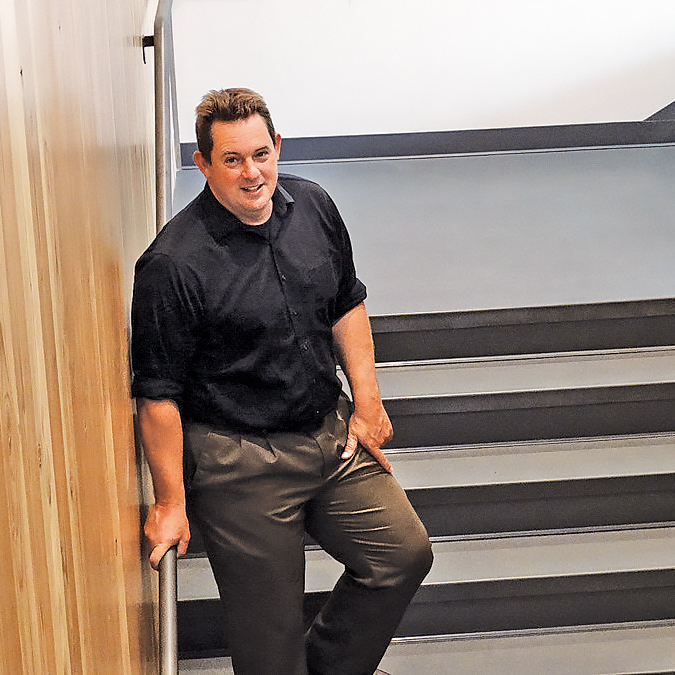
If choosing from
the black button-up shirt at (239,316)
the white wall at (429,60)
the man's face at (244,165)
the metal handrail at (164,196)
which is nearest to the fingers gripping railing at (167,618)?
the metal handrail at (164,196)

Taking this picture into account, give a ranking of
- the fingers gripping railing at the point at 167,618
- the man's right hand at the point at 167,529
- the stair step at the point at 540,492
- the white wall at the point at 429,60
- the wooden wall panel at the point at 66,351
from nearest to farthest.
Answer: the wooden wall panel at the point at 66,351
the fingers gripping railing at the point at 167,618
the man's right hand at the point at 167,529
the stair step at the point at 540,492
the white wall at the point at 429,60

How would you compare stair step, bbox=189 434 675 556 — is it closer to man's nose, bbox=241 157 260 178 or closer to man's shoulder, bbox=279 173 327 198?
man's shoulder, bbox=279 173 327 198

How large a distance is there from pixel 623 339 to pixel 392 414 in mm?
794

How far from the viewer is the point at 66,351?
3.81 feet

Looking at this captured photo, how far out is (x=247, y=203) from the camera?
2.02m

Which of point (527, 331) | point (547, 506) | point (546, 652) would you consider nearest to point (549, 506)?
point (547, 506)

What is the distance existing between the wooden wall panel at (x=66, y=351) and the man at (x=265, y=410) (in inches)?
3.9

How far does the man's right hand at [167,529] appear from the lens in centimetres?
199

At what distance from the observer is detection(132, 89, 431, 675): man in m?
1.99

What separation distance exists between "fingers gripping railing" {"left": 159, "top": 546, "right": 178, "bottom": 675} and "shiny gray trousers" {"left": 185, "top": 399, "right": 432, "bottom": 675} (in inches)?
7.1

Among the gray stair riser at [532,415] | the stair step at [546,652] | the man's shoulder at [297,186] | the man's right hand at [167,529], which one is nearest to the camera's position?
the man's right hand at [167,529]

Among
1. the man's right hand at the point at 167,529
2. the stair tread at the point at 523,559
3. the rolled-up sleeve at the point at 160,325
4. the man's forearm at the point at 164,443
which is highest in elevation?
the rolled-up sleeve at the point at 160,325

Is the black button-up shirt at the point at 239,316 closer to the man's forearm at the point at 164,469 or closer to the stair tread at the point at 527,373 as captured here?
the man's forearm at the point at 164,469

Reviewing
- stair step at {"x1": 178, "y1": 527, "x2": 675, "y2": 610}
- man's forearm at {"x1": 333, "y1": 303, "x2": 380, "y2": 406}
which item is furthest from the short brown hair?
stair step at {"x1": 178, "y1": 527, "x2": 675, "y2": 610}
